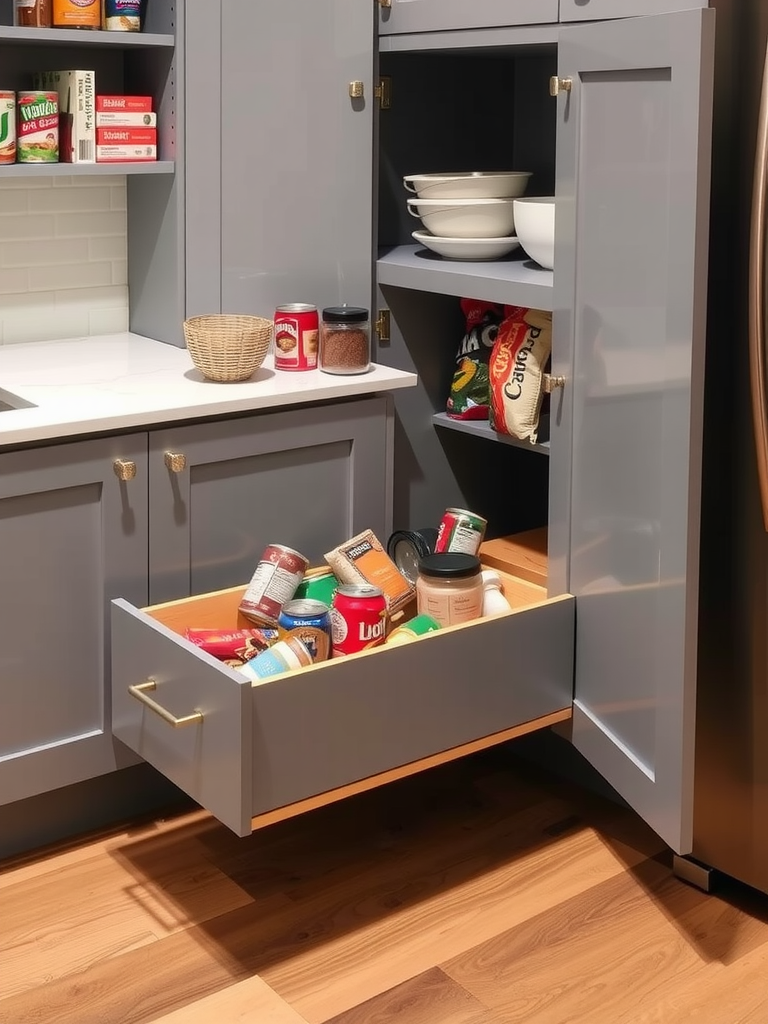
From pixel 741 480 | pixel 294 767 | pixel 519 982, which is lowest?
pixel 519 982

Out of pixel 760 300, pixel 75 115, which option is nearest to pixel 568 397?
pixel 760 300

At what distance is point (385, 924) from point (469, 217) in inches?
52.7

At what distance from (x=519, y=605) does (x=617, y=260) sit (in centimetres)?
75

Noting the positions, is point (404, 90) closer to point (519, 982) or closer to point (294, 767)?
point (294, 767)

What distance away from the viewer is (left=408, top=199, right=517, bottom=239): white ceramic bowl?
2.68 metres

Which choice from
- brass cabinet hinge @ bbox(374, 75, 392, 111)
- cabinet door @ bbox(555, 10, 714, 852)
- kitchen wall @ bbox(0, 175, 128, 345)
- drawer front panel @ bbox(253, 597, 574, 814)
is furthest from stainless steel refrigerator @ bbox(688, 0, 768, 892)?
kitchen wall @ bbox(0, 175, 128, 345)

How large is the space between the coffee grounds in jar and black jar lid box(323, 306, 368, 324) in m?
0.02

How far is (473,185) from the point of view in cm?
266

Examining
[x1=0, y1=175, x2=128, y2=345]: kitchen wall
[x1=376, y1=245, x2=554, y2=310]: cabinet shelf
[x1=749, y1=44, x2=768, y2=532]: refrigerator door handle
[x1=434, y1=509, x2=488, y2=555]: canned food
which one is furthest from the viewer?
[x1=0, y1=175, x2=128, y2=345]: kitchen wall

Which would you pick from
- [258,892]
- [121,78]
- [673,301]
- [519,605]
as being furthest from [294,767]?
[121,78]

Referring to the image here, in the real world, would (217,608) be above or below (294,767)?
above

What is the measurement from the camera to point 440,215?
2725 millimetres

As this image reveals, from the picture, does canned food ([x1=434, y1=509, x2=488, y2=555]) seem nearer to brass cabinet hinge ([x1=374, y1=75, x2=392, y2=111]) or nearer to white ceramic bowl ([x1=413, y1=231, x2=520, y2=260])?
white ceramic bowl ([x1=413, y1=231, x2=520, y2=260])

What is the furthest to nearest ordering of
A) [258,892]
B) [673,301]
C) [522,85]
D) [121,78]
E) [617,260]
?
Result: [522,85] → [121,78] → [258,892] → [617,260] → [673,301]
